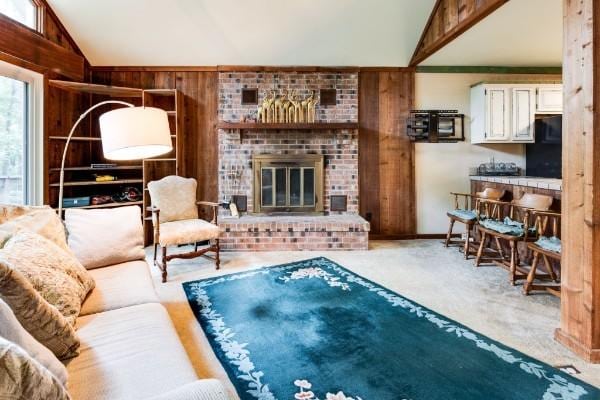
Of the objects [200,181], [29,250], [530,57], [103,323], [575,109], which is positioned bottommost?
[103,323]

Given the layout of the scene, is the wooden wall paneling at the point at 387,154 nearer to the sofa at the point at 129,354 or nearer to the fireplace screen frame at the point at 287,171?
the fireplace screen frame at the point at 287,171

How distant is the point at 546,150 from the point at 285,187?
11.7ft

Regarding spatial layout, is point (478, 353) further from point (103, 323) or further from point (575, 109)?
point (103, 323)

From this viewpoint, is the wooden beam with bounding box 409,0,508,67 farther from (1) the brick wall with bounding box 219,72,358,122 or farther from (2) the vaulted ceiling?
(1) the brick wall with bounding box 219,72,358,122

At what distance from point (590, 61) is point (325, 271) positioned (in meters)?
2.57

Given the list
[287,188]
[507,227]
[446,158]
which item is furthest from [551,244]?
[287,188]

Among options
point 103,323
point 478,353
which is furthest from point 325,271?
point 103,323

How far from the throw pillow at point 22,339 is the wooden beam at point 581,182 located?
2.47 meters

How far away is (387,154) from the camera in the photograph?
5.06m

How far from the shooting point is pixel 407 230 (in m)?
5.09

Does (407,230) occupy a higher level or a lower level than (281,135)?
lower

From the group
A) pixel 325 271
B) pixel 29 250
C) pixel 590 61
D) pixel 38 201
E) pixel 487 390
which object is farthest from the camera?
pixel 38 201

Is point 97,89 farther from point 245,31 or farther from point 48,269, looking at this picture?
point 48,269

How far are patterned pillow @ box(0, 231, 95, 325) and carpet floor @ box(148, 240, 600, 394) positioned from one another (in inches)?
28.7
